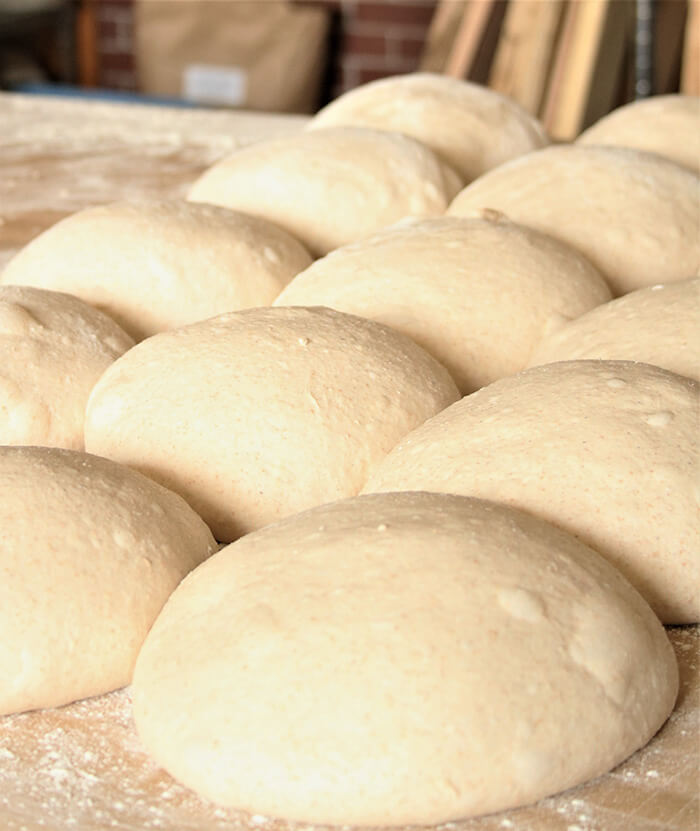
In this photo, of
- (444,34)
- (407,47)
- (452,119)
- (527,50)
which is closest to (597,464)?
(452,119)

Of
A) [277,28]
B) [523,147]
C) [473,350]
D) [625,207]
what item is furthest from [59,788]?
[277,28]

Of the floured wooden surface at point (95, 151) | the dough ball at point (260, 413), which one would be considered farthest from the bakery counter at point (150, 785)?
the floured wooden surface at point (95, 151)

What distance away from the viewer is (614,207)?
1.60 m

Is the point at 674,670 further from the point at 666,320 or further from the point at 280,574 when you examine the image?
the point at 666,320

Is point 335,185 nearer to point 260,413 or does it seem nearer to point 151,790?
point 260,413

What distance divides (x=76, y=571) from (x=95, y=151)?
5.96 feet

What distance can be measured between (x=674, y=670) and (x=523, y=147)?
1.42m

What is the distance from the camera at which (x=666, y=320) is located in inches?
48.2

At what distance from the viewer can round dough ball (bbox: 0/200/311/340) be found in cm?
146

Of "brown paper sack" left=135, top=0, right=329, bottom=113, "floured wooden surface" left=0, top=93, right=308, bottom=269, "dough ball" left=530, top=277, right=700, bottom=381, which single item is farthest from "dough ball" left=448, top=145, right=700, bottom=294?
"brown paper sack" left=135, top=0, right=329, bottom=113

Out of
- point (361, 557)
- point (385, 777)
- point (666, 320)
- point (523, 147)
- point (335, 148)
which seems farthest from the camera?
point (523, 147)

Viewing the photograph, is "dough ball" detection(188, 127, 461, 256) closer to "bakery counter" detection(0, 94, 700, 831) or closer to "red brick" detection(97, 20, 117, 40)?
"bakery counter" detection(0, 94, 700, 831)

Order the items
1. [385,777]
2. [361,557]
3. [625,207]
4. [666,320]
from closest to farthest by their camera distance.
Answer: [385,777]
[361,557]
[666,320]
[625,207]

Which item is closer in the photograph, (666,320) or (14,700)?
(14,700)
